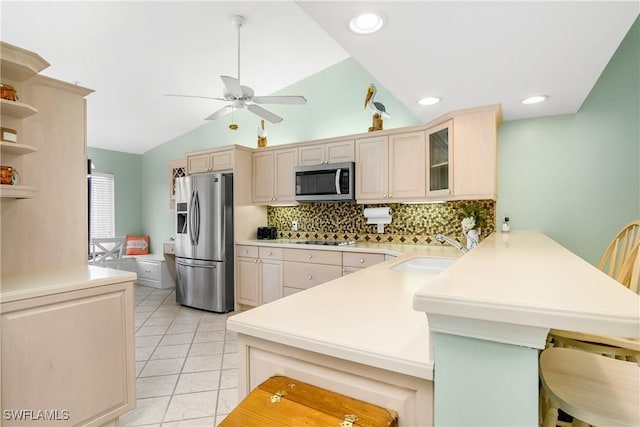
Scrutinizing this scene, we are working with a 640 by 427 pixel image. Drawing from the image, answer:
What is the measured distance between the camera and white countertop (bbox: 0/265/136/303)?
1.42 metres

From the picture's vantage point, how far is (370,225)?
3885mm

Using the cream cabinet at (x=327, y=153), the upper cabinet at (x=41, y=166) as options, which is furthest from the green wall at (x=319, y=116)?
the upper cabinet at (x=41, y=166)

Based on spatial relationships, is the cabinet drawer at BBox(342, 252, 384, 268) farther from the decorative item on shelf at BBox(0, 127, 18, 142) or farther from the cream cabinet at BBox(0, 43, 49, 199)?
the decorative item on shelf at BBox(0, 127, 18, 142)

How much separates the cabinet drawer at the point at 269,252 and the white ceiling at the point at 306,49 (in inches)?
86.5

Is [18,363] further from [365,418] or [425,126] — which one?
[425,126]

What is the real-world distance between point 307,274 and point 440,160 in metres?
1.88

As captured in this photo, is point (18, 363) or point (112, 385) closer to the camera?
point (18, 363)

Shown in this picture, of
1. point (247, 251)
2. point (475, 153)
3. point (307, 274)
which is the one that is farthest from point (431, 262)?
point (247, 251)

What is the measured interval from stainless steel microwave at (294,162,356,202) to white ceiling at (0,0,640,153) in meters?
1.11

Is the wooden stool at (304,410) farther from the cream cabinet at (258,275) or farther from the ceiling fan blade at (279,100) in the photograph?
the cream cabinet at (258,275)

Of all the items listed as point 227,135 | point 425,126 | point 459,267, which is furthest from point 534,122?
point 227,135

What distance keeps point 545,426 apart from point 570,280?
0.46 meters

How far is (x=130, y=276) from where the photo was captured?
1.81 m

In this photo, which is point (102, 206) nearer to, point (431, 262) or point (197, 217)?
point (197, 217)
